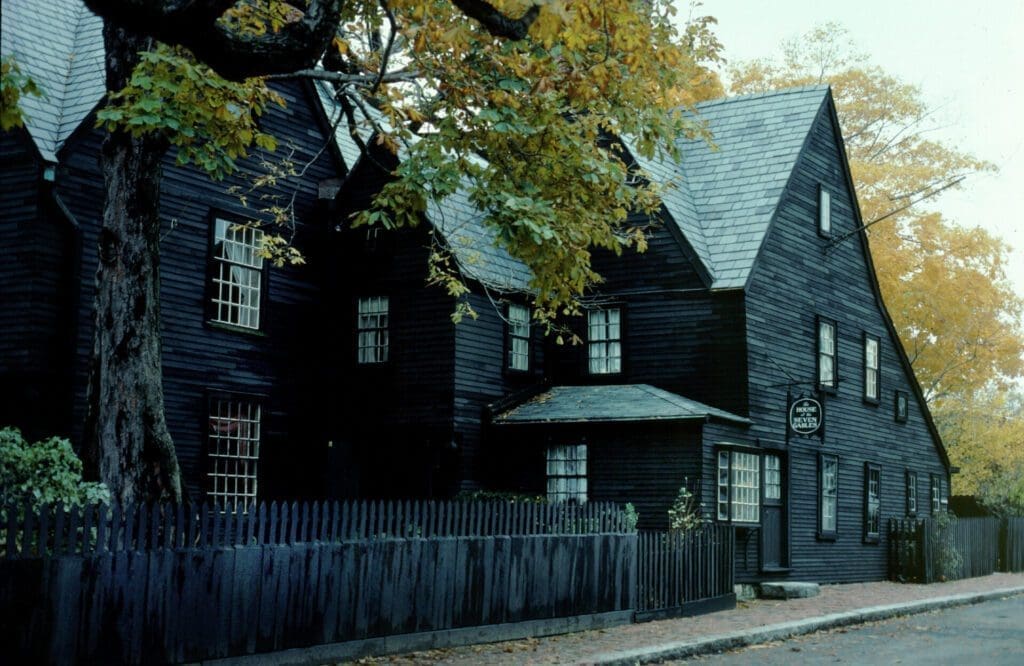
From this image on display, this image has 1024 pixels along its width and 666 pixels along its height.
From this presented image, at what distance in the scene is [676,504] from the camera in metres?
24.3

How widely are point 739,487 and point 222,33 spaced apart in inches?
749

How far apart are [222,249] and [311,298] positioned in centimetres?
283

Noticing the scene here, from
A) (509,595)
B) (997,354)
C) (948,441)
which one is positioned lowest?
(509,595)

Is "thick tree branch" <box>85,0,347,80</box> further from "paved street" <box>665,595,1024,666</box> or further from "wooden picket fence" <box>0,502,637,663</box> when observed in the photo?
"paved street" <box>665,595,1024,666</box>

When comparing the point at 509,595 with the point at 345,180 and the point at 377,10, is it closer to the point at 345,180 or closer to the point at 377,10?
the point at 377,10

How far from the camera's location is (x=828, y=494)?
29500 mm

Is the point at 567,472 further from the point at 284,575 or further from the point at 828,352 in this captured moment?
the point at 284,575

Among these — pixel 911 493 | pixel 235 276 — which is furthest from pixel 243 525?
pixel 911 493

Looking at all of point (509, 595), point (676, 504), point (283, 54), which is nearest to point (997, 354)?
point (676, 504)

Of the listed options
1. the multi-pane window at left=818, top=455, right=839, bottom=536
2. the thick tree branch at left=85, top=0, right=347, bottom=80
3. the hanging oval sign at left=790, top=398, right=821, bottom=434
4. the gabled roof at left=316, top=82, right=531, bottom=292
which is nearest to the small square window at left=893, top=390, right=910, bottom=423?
the multi-pane window at left=818, top=455, right=839, bottom=536

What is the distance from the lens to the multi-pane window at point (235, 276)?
23.4 meters

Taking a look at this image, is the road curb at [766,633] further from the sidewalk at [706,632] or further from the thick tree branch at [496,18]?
the thick tree branch at [496,18]

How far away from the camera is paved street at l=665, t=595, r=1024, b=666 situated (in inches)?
561

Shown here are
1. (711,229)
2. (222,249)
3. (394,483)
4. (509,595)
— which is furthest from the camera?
(711,229)
